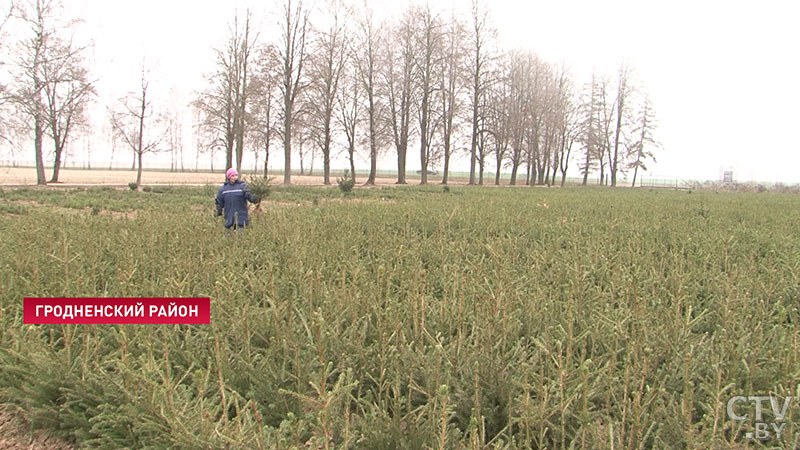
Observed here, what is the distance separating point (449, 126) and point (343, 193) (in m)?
21.4

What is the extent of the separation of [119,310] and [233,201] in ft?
14.0

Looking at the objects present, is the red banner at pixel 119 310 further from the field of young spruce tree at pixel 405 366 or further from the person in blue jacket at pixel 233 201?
the person in blue jacket at pixel 233 201

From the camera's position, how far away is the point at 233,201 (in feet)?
23.9

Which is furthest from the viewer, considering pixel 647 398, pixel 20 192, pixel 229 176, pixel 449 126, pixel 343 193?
pixel 449 126

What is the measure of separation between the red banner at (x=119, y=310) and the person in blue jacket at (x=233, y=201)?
13.1 feet

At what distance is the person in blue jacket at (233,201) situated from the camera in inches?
287

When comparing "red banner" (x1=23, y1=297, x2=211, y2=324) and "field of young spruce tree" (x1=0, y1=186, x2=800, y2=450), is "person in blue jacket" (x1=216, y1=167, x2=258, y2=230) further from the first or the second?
"red banner" (x1=23, y1=297, x2=211, y2=324)

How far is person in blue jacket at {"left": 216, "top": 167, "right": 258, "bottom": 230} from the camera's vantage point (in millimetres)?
7285

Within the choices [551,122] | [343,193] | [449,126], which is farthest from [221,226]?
[551,122]

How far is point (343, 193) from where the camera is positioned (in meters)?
21.4

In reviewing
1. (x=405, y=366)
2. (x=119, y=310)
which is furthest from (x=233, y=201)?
(x=405, y=366)

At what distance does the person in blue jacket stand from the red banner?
13.1ft

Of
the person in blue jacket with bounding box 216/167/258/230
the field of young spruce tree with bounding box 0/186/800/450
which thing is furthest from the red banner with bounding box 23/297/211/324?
the person in blue jacket with bounding box 216/167/258/230

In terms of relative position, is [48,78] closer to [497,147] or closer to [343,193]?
[343,193]
